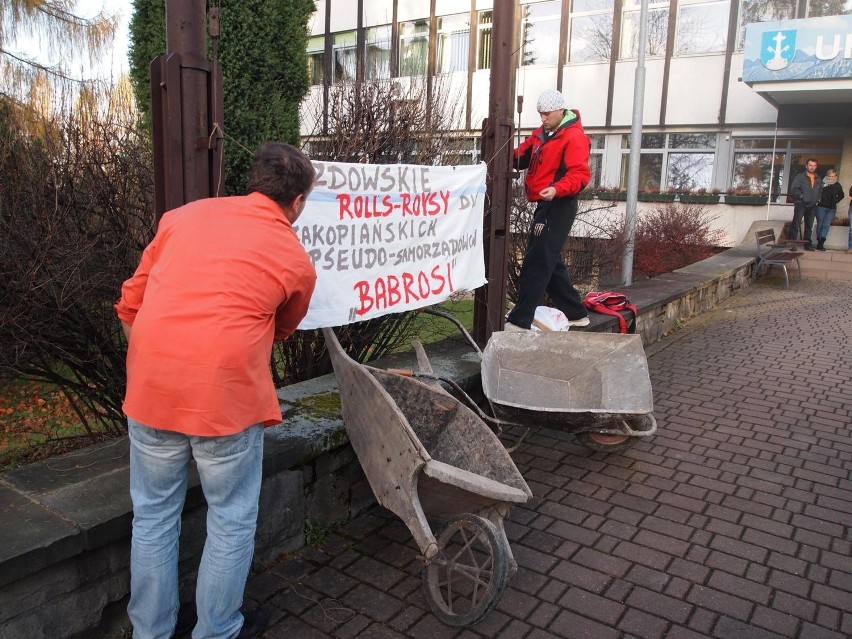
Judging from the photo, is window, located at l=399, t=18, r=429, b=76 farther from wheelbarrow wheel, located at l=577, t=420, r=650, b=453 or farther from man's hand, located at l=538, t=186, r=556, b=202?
wheelbarrow wheel, located at l=577, t=420, r=650, b=453

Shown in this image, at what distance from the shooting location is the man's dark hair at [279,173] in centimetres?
252

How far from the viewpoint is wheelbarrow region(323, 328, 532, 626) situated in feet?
9.34

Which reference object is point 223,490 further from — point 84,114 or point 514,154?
point 514,154

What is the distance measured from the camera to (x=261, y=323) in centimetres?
239

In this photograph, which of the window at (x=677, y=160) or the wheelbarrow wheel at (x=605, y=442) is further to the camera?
the window at (x=677, y=160)

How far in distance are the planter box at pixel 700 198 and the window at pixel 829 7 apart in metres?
5.48

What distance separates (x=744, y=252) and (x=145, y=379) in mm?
13732

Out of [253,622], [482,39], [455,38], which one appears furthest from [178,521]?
[455,38]

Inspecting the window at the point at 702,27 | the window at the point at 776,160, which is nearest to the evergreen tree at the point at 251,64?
the window at the point at 776,160

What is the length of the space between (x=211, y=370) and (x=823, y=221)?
655 inches

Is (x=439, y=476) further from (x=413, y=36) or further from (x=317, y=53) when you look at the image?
(x=317, y=53)

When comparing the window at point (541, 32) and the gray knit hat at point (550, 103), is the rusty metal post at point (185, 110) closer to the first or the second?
the gray knit hat at point (550, 103)

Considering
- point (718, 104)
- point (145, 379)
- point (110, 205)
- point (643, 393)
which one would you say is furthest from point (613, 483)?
point (718, 104)

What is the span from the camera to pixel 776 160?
20.0 metres
